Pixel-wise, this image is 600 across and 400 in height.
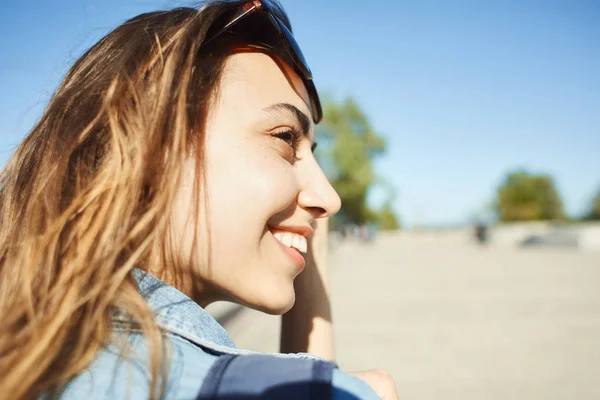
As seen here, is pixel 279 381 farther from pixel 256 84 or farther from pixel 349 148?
pixel 349 148

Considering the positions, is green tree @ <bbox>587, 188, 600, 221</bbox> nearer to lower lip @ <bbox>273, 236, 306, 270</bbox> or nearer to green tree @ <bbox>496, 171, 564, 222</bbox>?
green tree @ <bbox>496, 171, 564, 222</bbox>

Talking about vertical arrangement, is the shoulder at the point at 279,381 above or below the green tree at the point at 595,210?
above

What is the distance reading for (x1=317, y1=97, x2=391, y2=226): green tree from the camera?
38219 mm

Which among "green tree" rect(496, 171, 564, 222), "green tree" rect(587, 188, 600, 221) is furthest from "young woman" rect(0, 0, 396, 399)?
"green tree" rect(496, 171, 564, 222)

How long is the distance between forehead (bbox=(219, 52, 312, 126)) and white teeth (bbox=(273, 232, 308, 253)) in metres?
0.35

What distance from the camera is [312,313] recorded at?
156 centimetres

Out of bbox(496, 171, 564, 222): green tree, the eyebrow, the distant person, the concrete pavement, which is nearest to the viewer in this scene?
the eyebrow

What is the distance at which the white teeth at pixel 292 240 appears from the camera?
3.80ft

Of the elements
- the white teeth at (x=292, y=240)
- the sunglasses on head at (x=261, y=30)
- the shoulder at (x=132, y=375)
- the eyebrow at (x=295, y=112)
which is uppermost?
the sunglasses on head at (x=261, y=30)

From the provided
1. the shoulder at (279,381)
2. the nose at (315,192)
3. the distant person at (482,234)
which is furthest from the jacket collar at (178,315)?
the distant person at (482,234)

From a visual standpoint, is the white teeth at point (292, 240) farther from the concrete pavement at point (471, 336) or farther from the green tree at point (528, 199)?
the green tree at point (528, 199)

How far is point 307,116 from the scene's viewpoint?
1215 mm

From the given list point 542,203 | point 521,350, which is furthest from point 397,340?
point 542,203

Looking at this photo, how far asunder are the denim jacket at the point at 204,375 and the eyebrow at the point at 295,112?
1.94 feet
